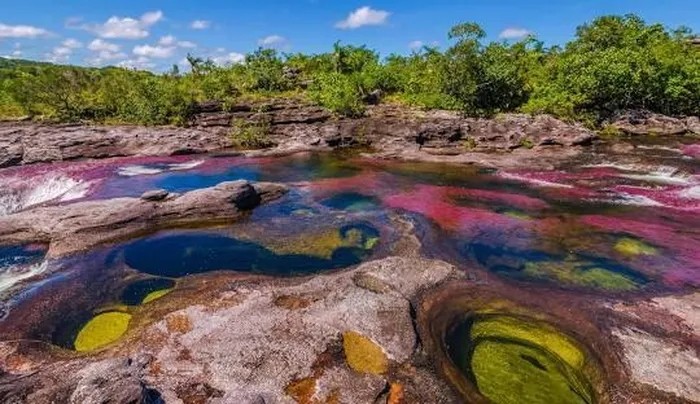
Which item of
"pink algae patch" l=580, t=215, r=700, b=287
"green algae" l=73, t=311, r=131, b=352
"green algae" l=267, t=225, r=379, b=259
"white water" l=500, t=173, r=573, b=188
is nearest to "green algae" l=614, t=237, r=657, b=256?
"pink algae patch" l=580, t=215, r=700, b=287

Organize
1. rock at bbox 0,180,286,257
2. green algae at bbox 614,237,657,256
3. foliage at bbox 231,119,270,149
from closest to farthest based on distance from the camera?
green algae at bbox 614,237,657,256 → rock at bbox 0,180,286,257 → foliage at bbox 231,119,270,149

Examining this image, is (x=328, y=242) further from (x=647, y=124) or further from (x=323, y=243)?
(x=647, y=124)

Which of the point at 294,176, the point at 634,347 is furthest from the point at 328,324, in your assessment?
the point at 294,176

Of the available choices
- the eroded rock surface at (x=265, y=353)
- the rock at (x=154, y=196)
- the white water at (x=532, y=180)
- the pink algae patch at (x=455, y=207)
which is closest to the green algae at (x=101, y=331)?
the eroded rock surface at (x=265, y=353)

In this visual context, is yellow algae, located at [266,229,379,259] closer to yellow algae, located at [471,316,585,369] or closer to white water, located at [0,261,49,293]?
yellow algae, located at [471,316,585,369]

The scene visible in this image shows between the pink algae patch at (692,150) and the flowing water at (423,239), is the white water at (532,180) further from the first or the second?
the pink algae patch at (692,150)

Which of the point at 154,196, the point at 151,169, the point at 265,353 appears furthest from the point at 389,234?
the point at 151,169
